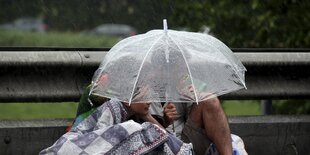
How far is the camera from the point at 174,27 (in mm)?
11430

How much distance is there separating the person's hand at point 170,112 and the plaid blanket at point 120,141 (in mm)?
278

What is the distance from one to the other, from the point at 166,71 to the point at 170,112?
0.38 metres

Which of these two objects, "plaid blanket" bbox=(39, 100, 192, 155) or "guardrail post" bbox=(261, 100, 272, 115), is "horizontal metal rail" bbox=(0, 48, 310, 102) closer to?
"guardrail post" bbox=(261, 100, 272, 115)

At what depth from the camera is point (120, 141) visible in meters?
5.97

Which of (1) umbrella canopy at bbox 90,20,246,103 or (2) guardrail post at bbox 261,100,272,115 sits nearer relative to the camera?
(1) umbrella canopy at bbox 90,20,246,103

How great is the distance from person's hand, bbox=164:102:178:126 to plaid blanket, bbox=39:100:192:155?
278 mm

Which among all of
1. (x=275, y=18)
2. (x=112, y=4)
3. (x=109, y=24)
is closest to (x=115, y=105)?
(x=275, y=18)

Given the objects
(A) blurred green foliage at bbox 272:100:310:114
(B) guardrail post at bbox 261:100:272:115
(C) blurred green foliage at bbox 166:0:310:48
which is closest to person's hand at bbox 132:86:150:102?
(B) guardrail post at bbox 261:100:272:115

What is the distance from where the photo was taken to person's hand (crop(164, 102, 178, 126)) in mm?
6367

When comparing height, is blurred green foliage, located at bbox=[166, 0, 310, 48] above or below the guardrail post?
below

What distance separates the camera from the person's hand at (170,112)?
6367mm

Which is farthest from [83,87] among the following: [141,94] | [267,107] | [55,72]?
[267,107]

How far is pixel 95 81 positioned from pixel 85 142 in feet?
1.29

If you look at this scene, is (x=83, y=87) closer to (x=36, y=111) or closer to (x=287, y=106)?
(x=287, y=106)
